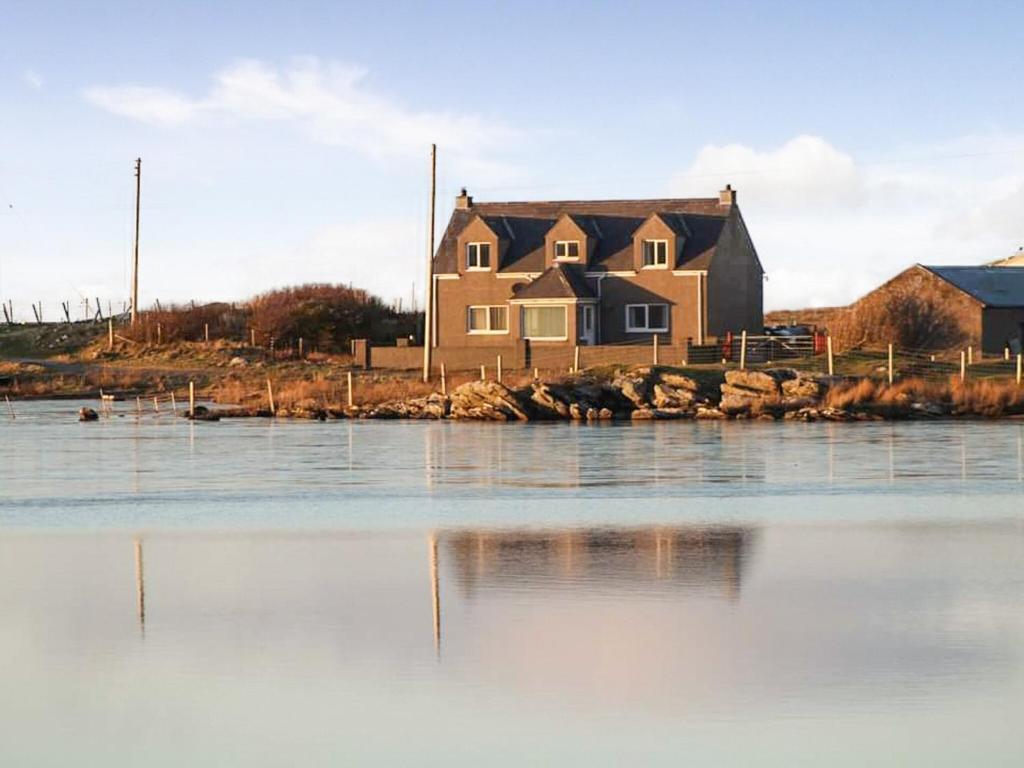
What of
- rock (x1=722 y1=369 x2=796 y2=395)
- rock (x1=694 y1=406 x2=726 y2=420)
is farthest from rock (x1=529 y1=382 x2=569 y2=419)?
rock (x1=722 y1=369 x2=796 y2=395)

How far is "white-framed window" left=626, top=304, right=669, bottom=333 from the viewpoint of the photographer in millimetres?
72000

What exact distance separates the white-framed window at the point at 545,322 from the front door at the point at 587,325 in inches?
36.0

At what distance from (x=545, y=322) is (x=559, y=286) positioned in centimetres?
167

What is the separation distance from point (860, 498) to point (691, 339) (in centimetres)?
4100

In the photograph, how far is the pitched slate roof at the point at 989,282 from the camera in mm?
72812

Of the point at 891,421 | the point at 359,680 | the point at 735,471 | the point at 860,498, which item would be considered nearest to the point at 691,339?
the point at 891,421

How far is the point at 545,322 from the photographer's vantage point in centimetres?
7112

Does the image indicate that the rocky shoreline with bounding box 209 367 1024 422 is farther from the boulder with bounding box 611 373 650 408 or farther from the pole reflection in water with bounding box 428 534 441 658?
the pole reflection in water with bounding box 428 534 441 658

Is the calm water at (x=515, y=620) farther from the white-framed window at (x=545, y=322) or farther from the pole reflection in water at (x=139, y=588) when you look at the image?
the white-framed window at (x=545, y=322)

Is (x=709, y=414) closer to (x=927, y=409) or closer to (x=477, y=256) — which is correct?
(x=927, y=409)

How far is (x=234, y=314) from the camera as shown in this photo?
87.8 meters

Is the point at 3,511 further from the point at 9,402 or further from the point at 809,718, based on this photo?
the point at 9,402

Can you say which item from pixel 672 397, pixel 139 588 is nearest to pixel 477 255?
pixel 672 397

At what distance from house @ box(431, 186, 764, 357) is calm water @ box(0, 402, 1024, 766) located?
40023 millimetres
